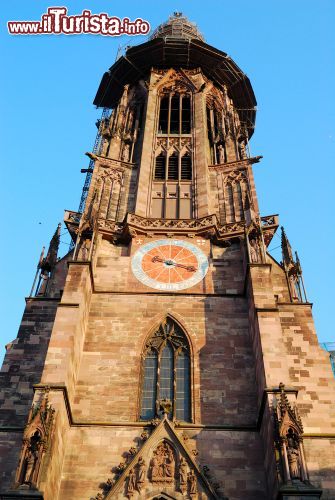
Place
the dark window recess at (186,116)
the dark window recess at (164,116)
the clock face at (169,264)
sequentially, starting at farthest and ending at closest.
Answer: the dark window recess at (164,116) < the dark window recess at (186,116) < the clock face at (169,264)

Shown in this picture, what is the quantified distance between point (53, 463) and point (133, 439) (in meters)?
2.32

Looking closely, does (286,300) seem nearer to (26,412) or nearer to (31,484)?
(26,412)

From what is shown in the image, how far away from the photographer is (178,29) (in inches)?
1490

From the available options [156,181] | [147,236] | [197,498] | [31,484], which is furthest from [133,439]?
[156,181]

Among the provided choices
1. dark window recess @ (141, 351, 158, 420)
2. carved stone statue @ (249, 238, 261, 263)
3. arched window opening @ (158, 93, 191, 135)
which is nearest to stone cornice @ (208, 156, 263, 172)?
arched window opening @ (158, 93, 191, 135)

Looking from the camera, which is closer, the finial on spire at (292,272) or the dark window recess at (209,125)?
the finial on spire at (292,272)

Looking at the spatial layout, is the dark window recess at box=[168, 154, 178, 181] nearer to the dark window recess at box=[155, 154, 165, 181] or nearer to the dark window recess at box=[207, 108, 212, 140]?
the dark window recess at box=[155, 154, 165, 181]

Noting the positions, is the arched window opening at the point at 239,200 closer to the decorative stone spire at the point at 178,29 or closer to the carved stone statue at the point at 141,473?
the carved stone statue at the point at 141,473

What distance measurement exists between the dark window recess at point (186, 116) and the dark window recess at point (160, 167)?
2.58 meters

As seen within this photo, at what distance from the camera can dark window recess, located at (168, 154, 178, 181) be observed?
25.4m

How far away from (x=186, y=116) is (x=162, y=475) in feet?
62.7

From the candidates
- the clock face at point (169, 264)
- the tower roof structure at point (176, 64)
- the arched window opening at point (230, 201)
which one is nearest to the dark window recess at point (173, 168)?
the arched window opening at point (230, 201)

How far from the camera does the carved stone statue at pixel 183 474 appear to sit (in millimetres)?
13992

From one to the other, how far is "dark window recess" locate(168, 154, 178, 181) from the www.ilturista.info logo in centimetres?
543
